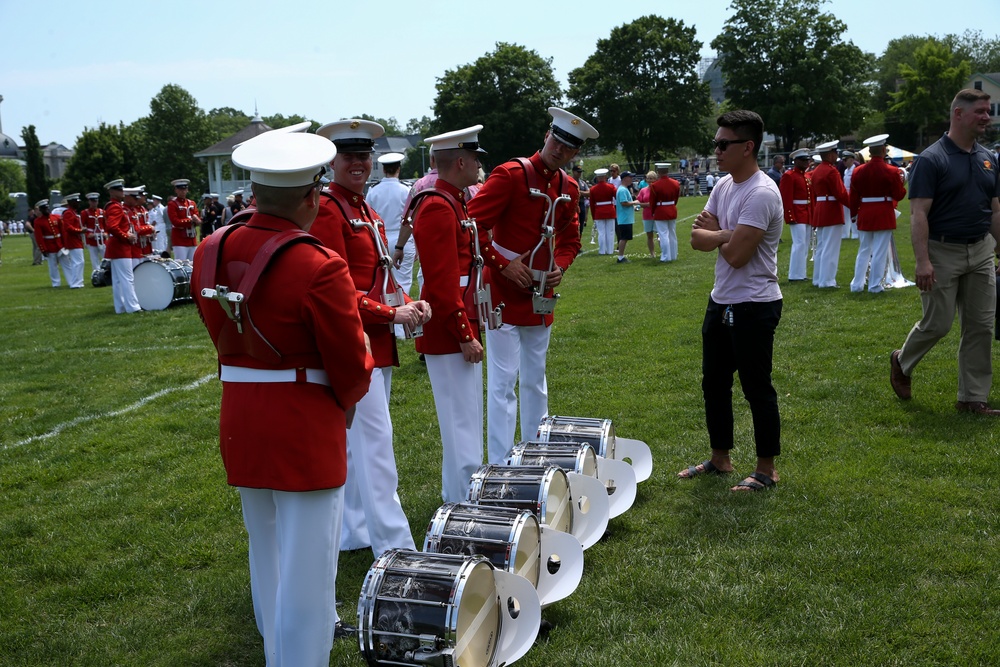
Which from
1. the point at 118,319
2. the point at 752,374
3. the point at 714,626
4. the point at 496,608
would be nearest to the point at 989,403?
the point at 752,374

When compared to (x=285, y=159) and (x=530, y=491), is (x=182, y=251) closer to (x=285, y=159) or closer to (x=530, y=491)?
(x=530, y=491)

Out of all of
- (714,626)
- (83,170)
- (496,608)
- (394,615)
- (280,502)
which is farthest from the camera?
(83,170)

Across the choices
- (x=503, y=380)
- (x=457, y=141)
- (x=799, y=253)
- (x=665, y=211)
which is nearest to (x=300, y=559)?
(x=457, y=141)

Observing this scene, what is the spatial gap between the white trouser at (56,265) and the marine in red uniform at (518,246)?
69.4 feet

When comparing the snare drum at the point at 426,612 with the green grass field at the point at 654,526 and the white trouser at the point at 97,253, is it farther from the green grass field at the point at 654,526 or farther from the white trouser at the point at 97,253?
the white trouser at the point at 97,253

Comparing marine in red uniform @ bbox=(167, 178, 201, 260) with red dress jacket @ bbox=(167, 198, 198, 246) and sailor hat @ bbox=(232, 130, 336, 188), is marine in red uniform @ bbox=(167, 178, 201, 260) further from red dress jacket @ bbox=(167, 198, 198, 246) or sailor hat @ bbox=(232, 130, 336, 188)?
sailor hat @ bbox=(232, 130, 336, 188)

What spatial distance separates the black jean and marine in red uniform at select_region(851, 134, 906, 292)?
28.4 feet

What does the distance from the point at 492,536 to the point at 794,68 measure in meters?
82.2

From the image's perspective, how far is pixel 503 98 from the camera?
8381 cm

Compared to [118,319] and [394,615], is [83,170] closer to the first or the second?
[118,319]

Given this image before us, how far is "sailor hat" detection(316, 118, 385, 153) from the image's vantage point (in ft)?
15.0

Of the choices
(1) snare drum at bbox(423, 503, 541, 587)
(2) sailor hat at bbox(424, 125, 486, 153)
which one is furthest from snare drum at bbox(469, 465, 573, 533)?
(2) sailor hat at bbox(424, 125, 486, 153)

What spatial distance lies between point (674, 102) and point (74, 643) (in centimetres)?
8249

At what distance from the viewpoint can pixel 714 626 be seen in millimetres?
4223
